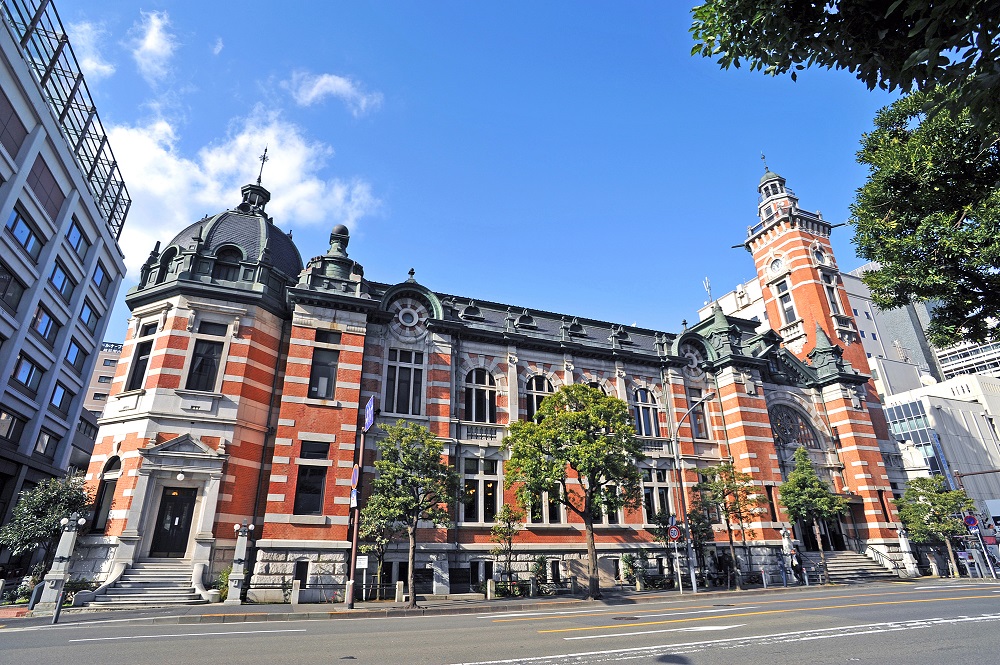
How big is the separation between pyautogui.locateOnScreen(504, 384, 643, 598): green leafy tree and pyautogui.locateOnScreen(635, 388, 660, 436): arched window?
8.22 metres

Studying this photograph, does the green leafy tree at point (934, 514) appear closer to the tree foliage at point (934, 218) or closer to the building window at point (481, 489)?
the tree foliage at point (934, 218)

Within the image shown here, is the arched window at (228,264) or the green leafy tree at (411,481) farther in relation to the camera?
the arched window at (228,264)

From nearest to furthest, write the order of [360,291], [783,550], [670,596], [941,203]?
[941,203] < [670,596] < [360,291] < [783,550]

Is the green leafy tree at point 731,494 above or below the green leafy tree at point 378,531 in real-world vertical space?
A: above

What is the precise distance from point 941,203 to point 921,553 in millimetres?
36283

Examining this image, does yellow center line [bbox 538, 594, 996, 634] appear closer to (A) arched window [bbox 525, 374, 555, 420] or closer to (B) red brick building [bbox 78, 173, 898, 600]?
(B) red brick building [bbox 78, 173, 898, 600]

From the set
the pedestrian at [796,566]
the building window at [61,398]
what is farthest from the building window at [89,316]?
the pedestrian at [796,566]

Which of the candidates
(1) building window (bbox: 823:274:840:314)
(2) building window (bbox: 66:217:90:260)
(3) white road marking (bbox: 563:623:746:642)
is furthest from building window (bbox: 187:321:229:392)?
(1) building window (bbox: 823:274:840:314)

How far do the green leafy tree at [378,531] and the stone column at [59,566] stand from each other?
998 cm

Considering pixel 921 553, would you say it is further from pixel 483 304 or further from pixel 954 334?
pixel 483 304

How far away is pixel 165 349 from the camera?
939 inches

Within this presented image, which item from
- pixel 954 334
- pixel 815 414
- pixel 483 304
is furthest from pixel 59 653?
pixel 815 414

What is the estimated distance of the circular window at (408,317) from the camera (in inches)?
1126

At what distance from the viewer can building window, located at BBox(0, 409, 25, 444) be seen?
30.4 m
